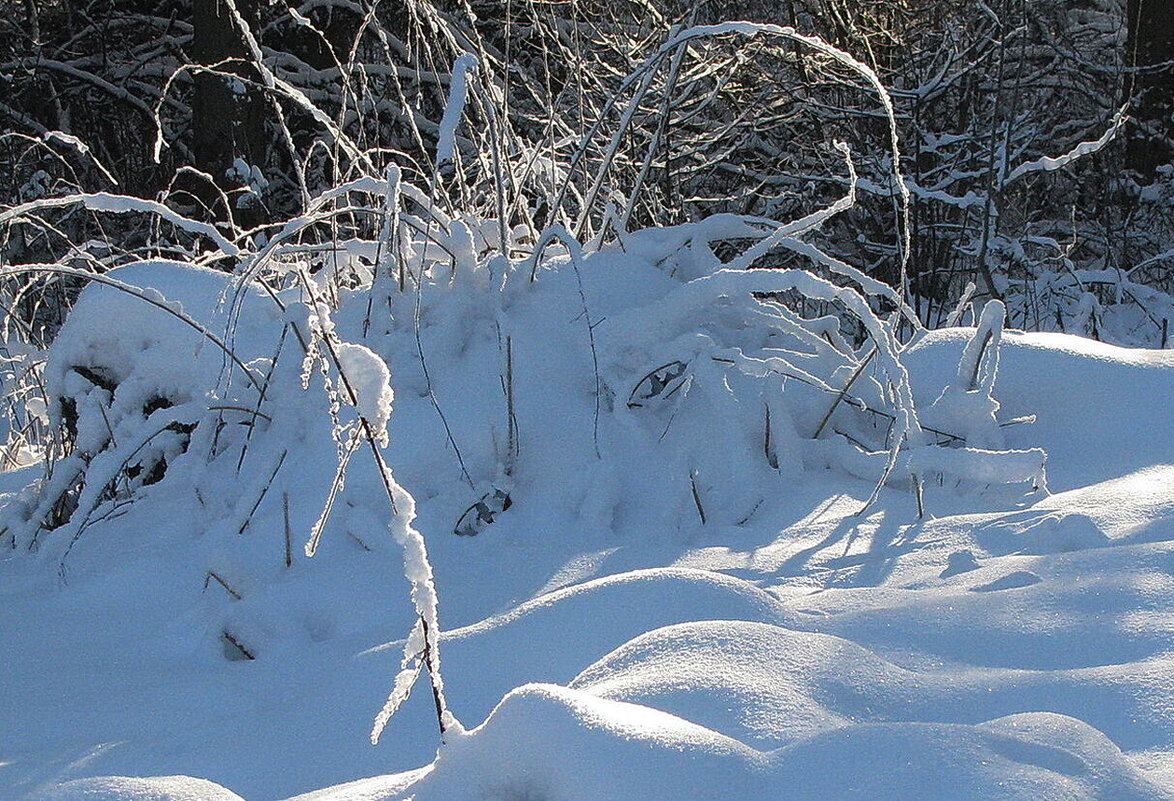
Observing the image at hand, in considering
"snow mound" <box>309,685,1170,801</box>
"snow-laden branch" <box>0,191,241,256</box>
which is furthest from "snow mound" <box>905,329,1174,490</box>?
"snow-laden branch" <box>0,191,241,256</box>

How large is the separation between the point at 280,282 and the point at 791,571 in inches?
81.2

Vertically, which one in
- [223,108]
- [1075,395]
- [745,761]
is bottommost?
[223,108]

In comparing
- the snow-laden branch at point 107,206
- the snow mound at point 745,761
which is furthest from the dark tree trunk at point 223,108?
the snow mound at point 745,761

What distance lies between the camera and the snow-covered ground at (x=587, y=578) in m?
1.00

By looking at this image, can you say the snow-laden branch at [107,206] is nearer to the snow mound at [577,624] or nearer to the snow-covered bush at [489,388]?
the snow-covered bush at [489,388]

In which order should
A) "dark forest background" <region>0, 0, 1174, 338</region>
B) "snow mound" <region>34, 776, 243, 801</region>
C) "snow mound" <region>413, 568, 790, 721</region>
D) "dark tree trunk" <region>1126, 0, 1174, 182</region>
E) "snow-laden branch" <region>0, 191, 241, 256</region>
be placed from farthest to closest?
1. "dark tree trunk" <region>1126, 0, 1174, 182</region>
2. "dark forest background" <region>0, 0, 1174, 338</region>
3. "snow-laden branch" <region>0, 191, 241, 256</region>
4. "snow mound" <region>413, 568, 790, 721</region>
5. "snow mound" <region>34, 776, 243, 801</region>

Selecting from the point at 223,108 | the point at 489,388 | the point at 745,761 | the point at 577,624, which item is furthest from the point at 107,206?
the point at 223,108

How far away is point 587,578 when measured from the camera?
5.96ft

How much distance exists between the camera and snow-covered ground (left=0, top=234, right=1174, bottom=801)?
996 mm

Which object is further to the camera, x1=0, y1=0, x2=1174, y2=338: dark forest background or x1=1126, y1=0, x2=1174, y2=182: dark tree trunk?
x1=1126, y1=0, x2=1174, y2=182: dark tree trunk

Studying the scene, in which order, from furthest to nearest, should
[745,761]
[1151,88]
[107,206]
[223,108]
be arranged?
1. [223,108]
2. [1151,88]
3. [107,206]
4. [745,761]

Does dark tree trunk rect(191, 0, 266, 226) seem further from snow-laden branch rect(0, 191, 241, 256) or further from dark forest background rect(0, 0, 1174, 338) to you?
snow-laden branch rect(0, 191, 241, 256)

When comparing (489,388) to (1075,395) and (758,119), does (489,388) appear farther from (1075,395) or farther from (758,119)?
(758,119)

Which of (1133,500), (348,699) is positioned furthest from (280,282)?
(1133,500)
